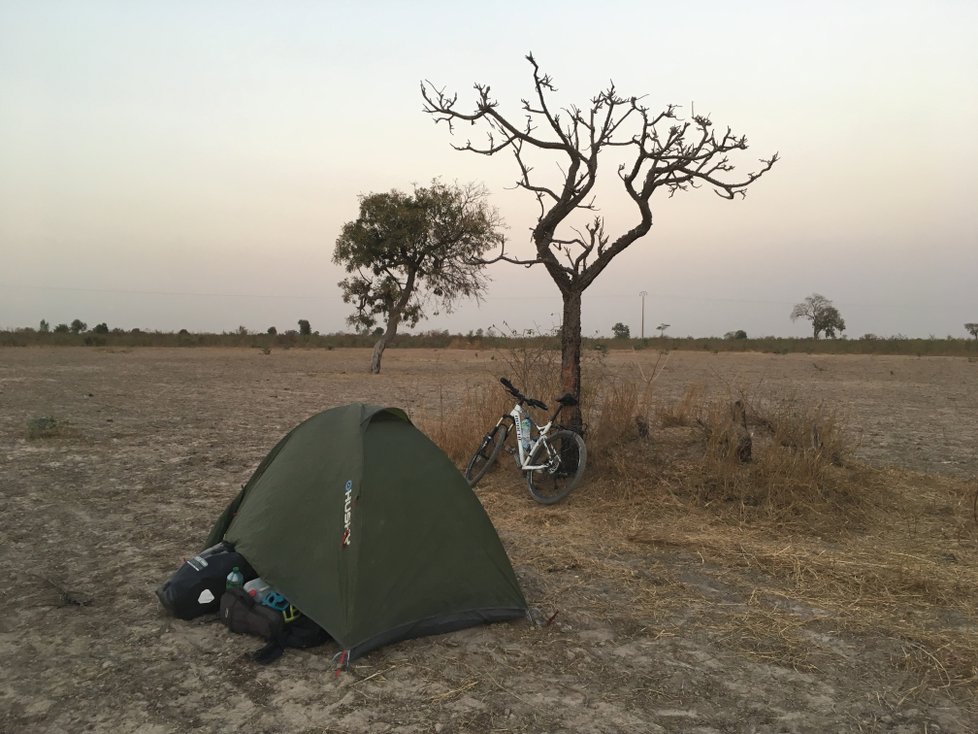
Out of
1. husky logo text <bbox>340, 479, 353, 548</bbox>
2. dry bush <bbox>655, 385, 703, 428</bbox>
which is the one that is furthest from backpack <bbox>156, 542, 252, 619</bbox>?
dry bush <bbox>655, 385, 703, 428</bbox>

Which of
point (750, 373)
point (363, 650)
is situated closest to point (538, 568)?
point (363, 650)

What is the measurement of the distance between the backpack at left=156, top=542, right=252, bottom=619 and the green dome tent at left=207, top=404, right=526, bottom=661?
0.18 m

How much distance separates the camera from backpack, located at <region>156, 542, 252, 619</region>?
414 cm

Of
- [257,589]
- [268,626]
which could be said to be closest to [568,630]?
[268,626]

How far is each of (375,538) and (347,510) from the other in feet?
0.78

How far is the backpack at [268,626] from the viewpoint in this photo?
3733mm

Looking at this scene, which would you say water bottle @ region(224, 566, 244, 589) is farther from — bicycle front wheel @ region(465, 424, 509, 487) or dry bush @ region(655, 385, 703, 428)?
dry bush @ region(655, 385, 703, 428)

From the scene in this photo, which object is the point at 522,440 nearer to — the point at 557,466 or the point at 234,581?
the point at 557,466

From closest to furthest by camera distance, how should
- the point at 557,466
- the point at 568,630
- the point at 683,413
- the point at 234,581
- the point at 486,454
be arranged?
the point at 568,630
the point at 234,581
the point at 557,466
the point at 486,454
the point at 683,413

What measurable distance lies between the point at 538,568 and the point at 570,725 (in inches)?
82.5

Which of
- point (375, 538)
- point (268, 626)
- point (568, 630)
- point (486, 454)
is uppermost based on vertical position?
point (375, 538)

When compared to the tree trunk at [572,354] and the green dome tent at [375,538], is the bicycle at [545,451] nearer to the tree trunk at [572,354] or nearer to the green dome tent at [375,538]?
the tree trunk at [572,354]

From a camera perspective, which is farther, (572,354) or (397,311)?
(397,311)

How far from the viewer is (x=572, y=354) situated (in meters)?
7.45
